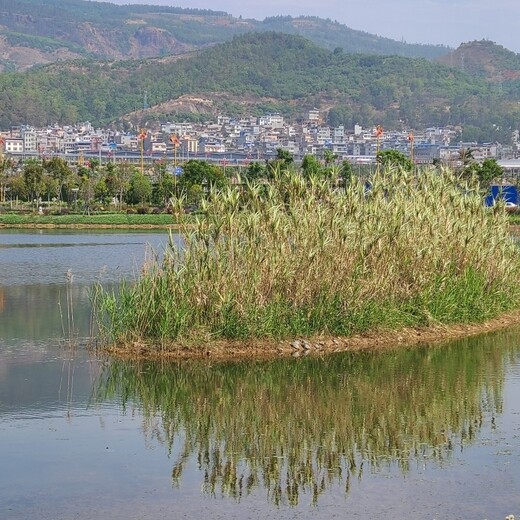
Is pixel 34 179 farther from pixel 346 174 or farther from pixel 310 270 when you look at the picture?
pixel 310 270

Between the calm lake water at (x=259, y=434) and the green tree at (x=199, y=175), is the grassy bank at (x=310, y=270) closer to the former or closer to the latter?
the calm lake water at (x=259, y=434)

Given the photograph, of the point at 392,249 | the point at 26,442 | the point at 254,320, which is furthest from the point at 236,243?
the point at 26,442

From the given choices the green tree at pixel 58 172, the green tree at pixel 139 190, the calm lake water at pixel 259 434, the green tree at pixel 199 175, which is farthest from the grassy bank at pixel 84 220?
the calm lake water at pixel 259 434

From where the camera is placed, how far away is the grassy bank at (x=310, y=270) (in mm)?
13766

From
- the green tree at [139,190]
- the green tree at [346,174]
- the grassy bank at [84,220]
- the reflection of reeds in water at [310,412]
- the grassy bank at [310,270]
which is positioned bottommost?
the grassy bank at [84,220]

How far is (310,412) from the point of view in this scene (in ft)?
37.5

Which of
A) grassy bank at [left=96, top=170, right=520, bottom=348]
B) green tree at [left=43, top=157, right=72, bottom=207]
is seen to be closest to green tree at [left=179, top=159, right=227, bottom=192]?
green tree at [left=43, top=157, right=72, bottom=207]

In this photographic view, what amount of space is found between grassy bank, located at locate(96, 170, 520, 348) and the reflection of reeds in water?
66cm

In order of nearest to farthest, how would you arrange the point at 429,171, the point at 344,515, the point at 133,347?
the point at 344,515 < the point at 133,347 < the point at 429,171

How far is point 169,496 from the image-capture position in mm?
8516

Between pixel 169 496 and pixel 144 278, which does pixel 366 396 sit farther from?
pixel 169 496

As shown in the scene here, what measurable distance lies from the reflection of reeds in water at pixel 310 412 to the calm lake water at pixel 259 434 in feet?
0.07

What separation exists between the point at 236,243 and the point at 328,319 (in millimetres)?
1689

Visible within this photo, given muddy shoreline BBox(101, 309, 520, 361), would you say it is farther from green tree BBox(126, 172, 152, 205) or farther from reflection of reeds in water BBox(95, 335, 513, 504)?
green tree BBox(126, 172, 152, 205)
